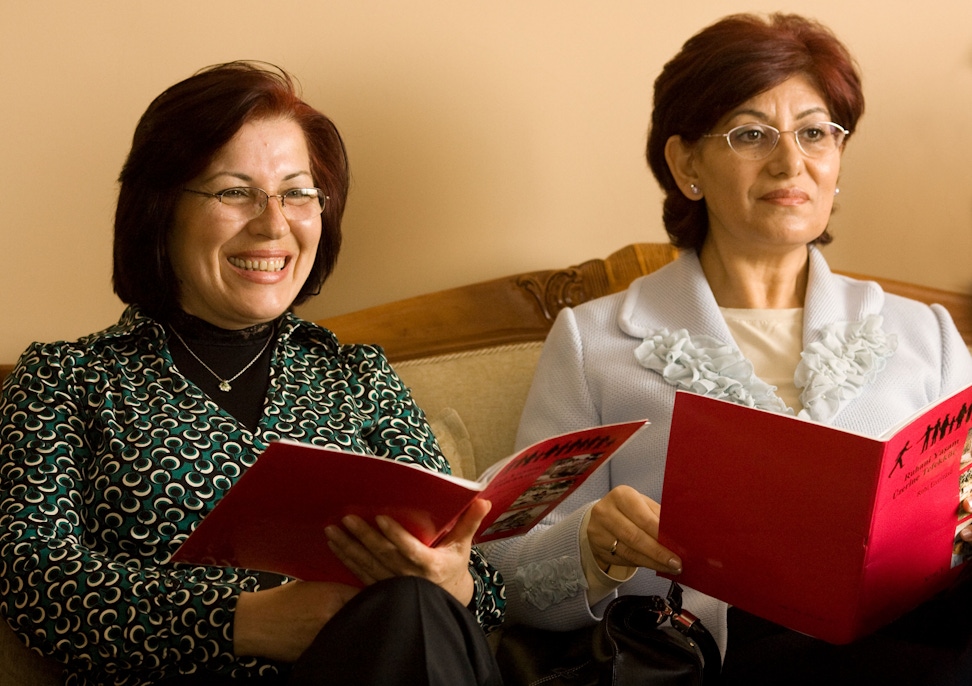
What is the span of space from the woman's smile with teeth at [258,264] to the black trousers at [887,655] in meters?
0.87

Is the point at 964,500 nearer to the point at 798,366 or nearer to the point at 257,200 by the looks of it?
the point at 798,366

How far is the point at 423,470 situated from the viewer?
3.18 feet

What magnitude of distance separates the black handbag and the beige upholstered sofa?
559 millimetres

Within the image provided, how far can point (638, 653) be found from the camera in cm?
121

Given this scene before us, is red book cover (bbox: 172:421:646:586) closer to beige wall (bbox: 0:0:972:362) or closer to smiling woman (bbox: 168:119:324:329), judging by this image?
smiling woman (bbox: 168:119:324:329)

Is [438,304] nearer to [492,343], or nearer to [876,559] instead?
[492,343]

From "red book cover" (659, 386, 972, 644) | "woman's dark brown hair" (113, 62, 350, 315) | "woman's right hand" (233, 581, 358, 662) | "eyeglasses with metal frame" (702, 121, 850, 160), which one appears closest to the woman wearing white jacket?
"eyeglasses with metal frame" (702, 121, 850, 160)

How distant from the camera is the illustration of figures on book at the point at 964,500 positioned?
3.83ft

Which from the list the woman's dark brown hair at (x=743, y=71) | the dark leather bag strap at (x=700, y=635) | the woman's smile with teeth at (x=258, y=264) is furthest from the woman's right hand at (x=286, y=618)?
the woman's dark brown hair at (x=743, y=71)

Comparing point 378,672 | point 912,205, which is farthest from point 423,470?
point 912,205

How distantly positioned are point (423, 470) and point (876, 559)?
52cm

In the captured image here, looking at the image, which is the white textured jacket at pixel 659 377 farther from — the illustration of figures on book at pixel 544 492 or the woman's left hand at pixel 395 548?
the woman's left hand at pixel 395 548

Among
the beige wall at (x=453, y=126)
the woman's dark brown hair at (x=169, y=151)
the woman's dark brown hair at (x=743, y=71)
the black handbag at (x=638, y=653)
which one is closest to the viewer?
the black handbag at (x=638, y=653)

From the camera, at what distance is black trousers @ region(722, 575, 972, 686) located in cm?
117
